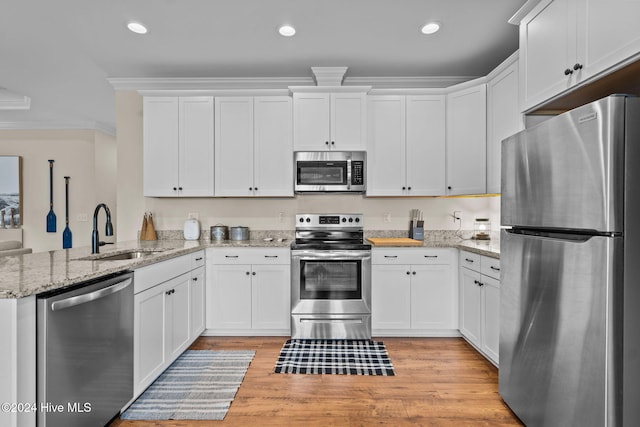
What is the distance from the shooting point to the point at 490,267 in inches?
103

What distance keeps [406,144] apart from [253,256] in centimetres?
187

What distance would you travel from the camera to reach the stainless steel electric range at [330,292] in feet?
10.4

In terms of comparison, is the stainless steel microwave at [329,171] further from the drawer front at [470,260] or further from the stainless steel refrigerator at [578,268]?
the stainless steel refrigerator at [578,268]

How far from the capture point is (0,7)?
254 cm

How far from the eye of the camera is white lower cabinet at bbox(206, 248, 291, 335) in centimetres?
327

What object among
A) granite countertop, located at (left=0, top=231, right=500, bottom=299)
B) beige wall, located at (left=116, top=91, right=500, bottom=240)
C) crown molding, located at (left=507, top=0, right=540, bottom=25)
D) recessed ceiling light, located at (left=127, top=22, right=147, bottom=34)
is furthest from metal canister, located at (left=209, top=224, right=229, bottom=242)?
crown molding, located at (left=507, top=0, right=540, bottom=25)

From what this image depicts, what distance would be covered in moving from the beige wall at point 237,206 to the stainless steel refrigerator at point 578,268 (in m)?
1.89

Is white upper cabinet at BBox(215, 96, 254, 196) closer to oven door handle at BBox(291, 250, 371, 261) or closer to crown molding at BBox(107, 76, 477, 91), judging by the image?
crown molding at BBox(107, 76, 477, 91)

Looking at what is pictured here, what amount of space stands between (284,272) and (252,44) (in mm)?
2056

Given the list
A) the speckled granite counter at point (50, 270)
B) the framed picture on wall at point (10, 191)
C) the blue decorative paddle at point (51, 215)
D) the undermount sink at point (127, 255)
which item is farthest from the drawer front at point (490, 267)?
the framed picture on wall at point (10, 191)

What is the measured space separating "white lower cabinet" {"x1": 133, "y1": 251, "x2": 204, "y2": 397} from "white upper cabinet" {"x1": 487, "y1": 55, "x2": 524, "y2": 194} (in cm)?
269

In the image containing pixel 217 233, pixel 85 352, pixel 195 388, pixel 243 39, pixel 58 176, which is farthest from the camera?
pixel 58 176

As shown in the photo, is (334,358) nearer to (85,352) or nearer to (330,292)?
(330,292)

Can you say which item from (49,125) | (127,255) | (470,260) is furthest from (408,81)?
(49,125)
